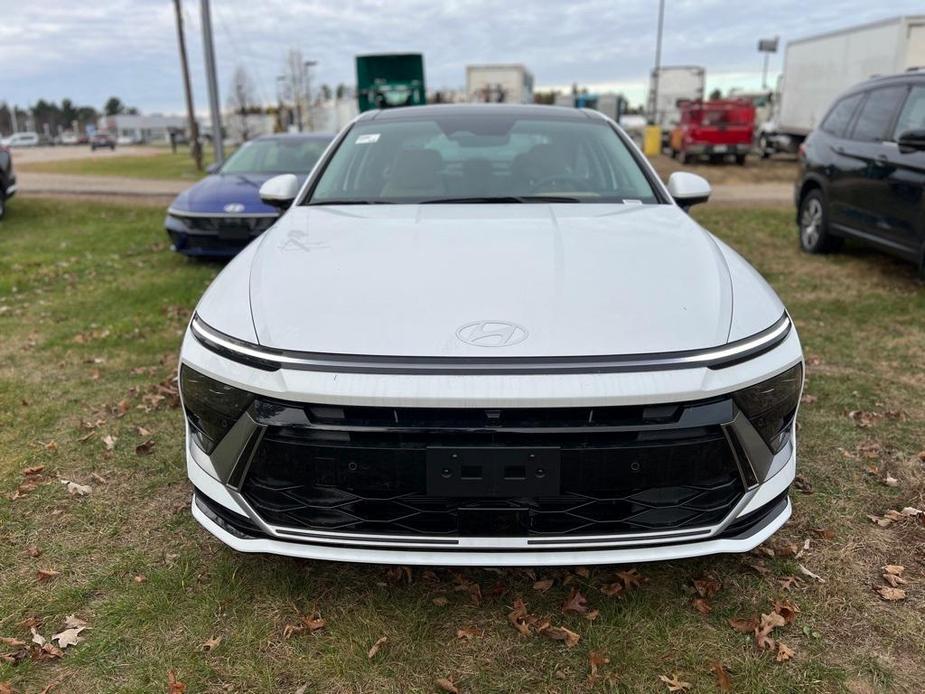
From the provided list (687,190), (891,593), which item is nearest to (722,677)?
(891,593)

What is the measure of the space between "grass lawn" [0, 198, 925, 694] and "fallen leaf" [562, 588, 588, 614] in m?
0.03

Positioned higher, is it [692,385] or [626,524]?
[692,385]

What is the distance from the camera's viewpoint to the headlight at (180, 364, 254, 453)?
2.03 metres

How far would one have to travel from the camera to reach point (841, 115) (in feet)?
23.4

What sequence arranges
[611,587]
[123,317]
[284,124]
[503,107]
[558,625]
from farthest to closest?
[284,124] < [123,317] < [503,107] < [611,587] < [558,625]

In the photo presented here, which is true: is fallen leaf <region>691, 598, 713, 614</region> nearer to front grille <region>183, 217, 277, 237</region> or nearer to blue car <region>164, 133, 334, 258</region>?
blue car <region>164, 133, 334, 258</region>

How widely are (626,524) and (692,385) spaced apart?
1.43 feet

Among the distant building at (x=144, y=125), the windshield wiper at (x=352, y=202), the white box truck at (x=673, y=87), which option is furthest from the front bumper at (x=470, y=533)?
the distant building at (x=144, y=125)

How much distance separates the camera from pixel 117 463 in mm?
3346

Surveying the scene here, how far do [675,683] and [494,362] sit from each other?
3.49 feet

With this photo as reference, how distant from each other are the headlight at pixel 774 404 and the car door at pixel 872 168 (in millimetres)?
4701

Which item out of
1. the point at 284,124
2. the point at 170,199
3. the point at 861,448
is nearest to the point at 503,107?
the point at 861,448

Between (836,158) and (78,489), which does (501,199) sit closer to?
(78,489)

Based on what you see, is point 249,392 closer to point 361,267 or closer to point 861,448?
point 361,267
